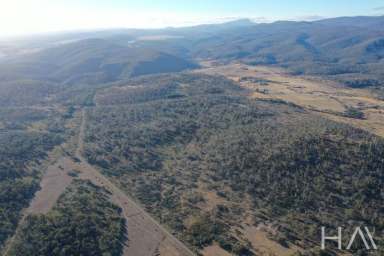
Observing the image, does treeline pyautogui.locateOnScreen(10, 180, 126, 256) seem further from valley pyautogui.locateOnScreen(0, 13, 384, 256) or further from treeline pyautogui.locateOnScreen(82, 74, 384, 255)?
treeline pyautogui.locateOnScreen(82, 74, 384, 255)

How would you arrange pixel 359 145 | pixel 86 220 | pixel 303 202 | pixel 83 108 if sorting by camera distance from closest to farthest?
pixel 86 220 → pixel 303 202 → pixel 359 145 → pixel 83 108

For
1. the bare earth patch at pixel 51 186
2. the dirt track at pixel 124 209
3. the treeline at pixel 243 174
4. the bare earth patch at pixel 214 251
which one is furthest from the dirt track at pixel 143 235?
the bare earth patch at pixel 51 186

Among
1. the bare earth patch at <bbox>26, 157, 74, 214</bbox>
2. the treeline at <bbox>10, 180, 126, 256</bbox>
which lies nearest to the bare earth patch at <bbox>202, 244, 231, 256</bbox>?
the treeline at <bbox>10, 180, 126, 256</bbox>

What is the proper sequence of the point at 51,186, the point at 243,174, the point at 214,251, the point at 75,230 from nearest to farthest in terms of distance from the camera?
the point at 214,251, the point at 75,230, the point at 243,174, the point at 51,186

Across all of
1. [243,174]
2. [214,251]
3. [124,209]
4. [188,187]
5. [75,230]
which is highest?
[243,174]

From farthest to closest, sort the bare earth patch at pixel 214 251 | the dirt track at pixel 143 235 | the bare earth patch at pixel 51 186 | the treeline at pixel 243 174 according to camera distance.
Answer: the bare earth patch at pixel 51 186, the treeline at pixel 243 174, the dirt track at pixel 143 235, the bare earth patch at pixel 214 251

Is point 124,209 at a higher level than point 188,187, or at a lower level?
lower

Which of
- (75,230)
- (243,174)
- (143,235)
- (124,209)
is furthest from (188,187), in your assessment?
(75,230)

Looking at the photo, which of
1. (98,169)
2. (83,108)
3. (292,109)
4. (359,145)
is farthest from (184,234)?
(83,108)

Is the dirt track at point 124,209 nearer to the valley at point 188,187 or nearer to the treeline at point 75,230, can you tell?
the valley at point 188,187

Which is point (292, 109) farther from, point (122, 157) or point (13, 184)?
point (13, 184)

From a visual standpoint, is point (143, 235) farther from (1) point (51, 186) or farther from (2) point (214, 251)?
(1) point (51, 186)
